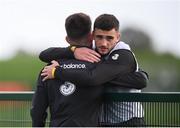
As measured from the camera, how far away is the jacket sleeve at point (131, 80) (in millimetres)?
4098

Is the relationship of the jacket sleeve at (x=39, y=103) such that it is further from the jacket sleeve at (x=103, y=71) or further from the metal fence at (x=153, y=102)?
the metal fence at (x=153, y=102)

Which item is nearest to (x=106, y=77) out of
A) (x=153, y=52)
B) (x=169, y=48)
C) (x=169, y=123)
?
(x=169, y=123)

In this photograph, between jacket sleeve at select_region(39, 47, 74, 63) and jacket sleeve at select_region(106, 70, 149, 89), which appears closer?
jacket sleeve at select_region(106, 70, 149, 89)

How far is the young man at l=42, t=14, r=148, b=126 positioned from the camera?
13.2ft

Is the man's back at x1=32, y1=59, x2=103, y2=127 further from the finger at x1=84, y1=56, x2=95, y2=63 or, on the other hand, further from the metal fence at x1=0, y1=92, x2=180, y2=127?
the metal fence at x1=0, y1=92, x2=180, y2=127

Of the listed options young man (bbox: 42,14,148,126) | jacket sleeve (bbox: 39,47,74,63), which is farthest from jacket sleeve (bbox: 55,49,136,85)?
jacket sleeve (bbox: 39,47,74,63)

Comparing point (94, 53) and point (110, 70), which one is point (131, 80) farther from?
point (94, 53)

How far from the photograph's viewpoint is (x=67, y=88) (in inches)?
161

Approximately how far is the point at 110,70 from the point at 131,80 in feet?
0.53

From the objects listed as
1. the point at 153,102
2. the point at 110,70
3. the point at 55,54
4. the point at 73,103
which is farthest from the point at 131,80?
the point at 55,54

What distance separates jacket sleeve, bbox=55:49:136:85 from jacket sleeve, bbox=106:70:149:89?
0.11 ft

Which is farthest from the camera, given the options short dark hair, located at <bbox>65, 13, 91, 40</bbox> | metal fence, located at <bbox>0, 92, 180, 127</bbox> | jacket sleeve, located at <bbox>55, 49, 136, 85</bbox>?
metal fence, located at <bbox>0, 92, 180, 127</bbox>

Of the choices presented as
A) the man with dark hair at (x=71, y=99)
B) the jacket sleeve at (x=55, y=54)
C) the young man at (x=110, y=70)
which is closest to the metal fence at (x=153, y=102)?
the young man at (x=110, y=70)

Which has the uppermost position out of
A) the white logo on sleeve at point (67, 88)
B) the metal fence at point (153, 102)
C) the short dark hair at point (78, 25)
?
the short dark hair at point (78, 25)
